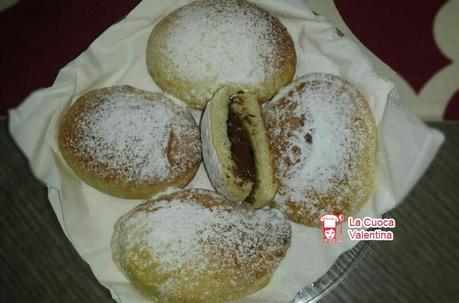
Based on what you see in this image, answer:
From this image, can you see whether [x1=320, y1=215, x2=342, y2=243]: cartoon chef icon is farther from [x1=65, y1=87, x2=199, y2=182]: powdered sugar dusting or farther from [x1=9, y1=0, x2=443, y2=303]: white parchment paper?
[x1=65, y1=87, x2=199, y2=182]: powdered sugar dusting

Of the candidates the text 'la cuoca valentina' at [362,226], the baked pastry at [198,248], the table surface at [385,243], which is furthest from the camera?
the table surface at [385,243]

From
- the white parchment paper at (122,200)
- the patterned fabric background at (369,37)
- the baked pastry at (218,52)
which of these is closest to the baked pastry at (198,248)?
the white parchment paper at (122,200)

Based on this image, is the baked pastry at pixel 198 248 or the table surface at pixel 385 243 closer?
the baked pastry at pixel 198 248

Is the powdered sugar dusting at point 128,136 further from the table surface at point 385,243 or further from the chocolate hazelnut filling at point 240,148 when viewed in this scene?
the table surface at point 385,243

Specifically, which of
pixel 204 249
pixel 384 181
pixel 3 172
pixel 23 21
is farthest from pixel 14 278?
pixel 384 181

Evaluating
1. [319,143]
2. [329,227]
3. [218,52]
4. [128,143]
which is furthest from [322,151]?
[128,143]

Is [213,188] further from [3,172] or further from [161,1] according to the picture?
[3,172]
